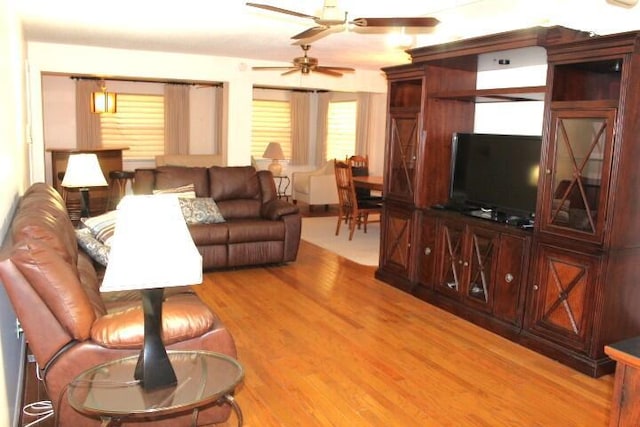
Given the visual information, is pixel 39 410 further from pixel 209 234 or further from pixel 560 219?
pixel 560 219

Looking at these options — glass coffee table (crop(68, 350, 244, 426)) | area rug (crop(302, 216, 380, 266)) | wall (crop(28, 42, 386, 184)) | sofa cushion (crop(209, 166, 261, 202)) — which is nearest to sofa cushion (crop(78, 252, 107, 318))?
glass coffee table (crop(68, 350, 244, 426))

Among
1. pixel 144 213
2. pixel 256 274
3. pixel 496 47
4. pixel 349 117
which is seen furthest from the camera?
pixel 349 117

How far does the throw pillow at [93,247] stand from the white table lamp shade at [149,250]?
182cm

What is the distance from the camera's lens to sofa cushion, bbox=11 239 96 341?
2258 millimetres

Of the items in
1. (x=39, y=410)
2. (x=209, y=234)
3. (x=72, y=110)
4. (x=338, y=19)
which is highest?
(x=338, y=19)

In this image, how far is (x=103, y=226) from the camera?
395 cm

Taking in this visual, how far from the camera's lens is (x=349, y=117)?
36.7ft

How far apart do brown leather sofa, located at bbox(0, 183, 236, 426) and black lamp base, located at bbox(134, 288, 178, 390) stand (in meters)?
0.33

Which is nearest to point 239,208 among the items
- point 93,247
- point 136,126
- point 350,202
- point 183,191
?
point 183,191

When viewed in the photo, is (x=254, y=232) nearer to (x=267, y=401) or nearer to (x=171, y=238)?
(x=267, y=401)

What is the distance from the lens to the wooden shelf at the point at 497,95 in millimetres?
3982

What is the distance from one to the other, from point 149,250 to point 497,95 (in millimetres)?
3092

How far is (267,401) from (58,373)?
113 cm

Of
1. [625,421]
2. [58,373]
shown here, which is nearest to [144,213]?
[58,373]
